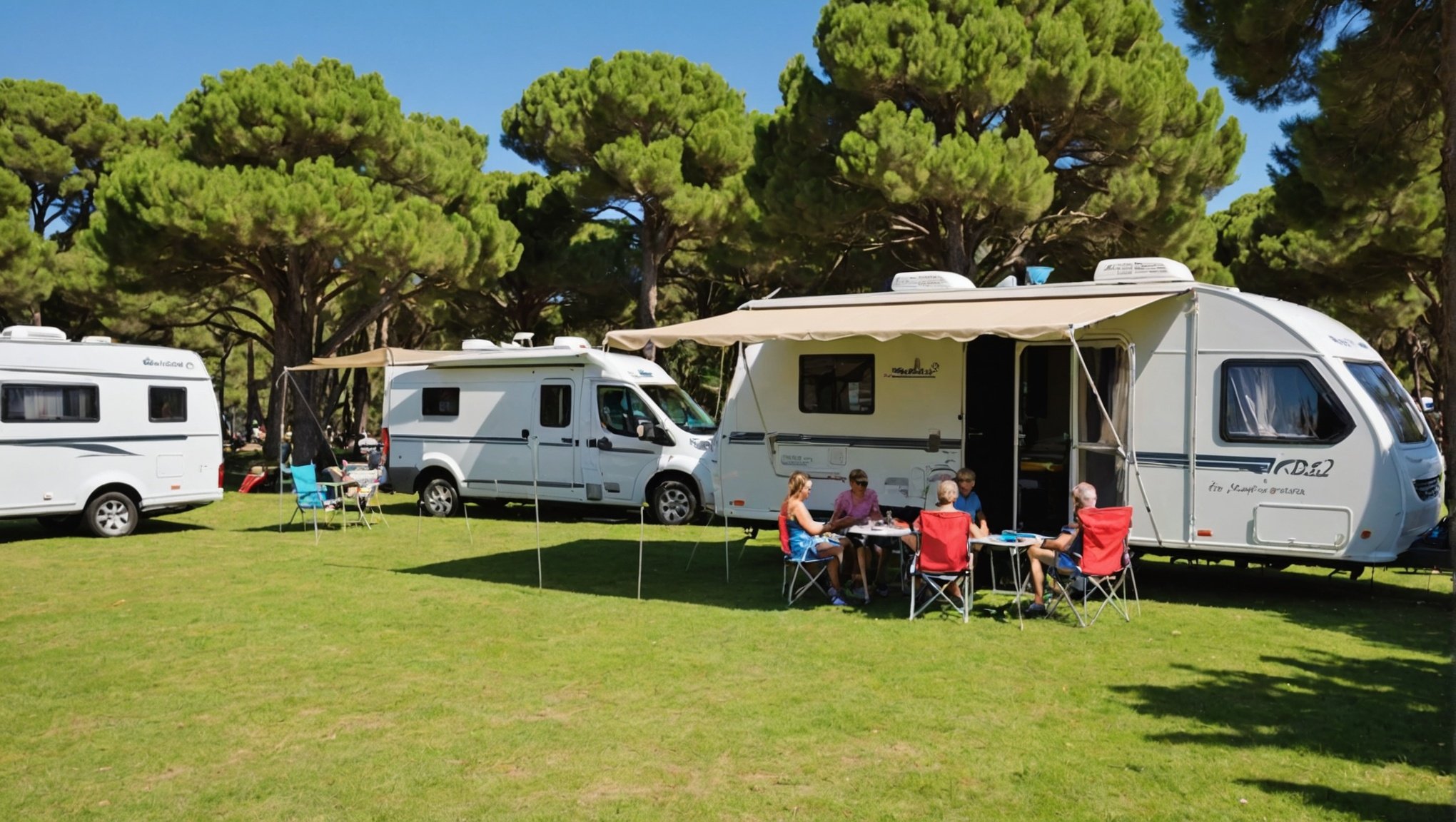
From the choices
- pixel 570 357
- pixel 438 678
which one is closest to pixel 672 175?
pixel 570 357

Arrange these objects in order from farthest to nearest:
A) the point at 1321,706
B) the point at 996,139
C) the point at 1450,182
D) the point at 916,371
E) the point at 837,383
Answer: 1. the point at 996,139
2. the point at 837,383
3. the point at 916,371
4. the point at 1450,182
5. the point at 1321,706

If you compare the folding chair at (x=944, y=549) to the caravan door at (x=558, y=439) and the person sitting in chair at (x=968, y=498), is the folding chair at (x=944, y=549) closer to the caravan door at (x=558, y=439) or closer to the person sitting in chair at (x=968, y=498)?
the person sitting in chair at (x=968, y=498)

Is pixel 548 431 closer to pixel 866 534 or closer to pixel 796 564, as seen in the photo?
pixel 796 564

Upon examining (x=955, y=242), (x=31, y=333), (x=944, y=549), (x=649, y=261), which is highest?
(x=649, y=261)

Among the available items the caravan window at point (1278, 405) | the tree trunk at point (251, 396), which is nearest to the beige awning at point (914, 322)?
the caravan window at point (1278, 405)

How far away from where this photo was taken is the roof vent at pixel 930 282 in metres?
9.64

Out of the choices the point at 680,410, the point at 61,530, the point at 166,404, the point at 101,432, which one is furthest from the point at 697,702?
the point at 61,530

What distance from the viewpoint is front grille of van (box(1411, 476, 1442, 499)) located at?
7823mm

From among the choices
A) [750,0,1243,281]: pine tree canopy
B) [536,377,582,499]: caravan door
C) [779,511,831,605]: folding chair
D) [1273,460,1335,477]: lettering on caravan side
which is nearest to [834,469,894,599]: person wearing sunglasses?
[779,511,831,605]: folding chair

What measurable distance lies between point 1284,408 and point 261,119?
1622 centimetres

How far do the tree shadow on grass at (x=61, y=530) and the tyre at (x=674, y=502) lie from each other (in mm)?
5386

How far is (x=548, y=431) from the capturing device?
13719 millimetres

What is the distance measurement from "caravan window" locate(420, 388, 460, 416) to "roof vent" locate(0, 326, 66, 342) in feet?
13.3

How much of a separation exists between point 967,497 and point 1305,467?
7.56 ft
